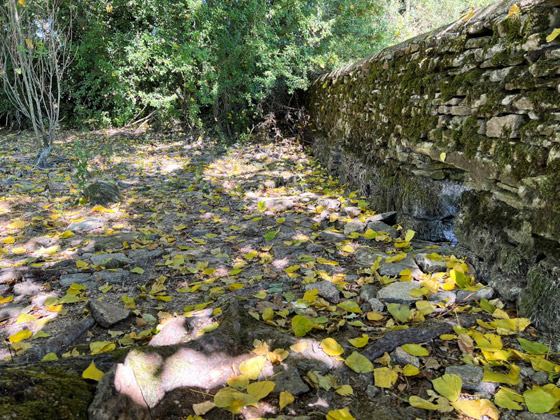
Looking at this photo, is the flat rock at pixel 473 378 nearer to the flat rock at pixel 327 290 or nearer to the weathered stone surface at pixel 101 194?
the flat rock at pixel 327 290

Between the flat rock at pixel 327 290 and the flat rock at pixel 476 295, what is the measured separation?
0.63 m

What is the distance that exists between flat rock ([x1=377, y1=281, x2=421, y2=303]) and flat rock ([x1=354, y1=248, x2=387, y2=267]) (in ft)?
1.40

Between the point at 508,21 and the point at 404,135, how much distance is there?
128cm

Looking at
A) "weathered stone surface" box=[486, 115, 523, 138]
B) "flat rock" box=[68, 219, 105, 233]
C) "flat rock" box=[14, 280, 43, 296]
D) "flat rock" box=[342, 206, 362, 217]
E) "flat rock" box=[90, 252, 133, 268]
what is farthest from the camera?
"flat rock" box=[342, 206, 362, 217]

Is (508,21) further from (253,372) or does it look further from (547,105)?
(253,372)

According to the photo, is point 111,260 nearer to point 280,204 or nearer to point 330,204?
point 280,204

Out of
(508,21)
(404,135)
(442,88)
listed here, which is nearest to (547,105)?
(508,21)

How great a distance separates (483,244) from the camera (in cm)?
213

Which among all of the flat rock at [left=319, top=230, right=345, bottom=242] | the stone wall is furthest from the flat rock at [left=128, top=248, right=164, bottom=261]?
the stone wall

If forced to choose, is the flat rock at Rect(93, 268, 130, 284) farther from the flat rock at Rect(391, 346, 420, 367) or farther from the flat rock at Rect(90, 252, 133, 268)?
the flat rock at Rect(391, 346, 420, 367)

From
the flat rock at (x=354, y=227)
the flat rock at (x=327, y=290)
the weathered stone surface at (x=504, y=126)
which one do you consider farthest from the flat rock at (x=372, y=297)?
the weathered stone surface at (x=504, y=126)

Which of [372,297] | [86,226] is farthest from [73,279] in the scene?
[372,297]

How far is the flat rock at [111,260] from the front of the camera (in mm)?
2641

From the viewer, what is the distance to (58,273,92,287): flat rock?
7.84ft
